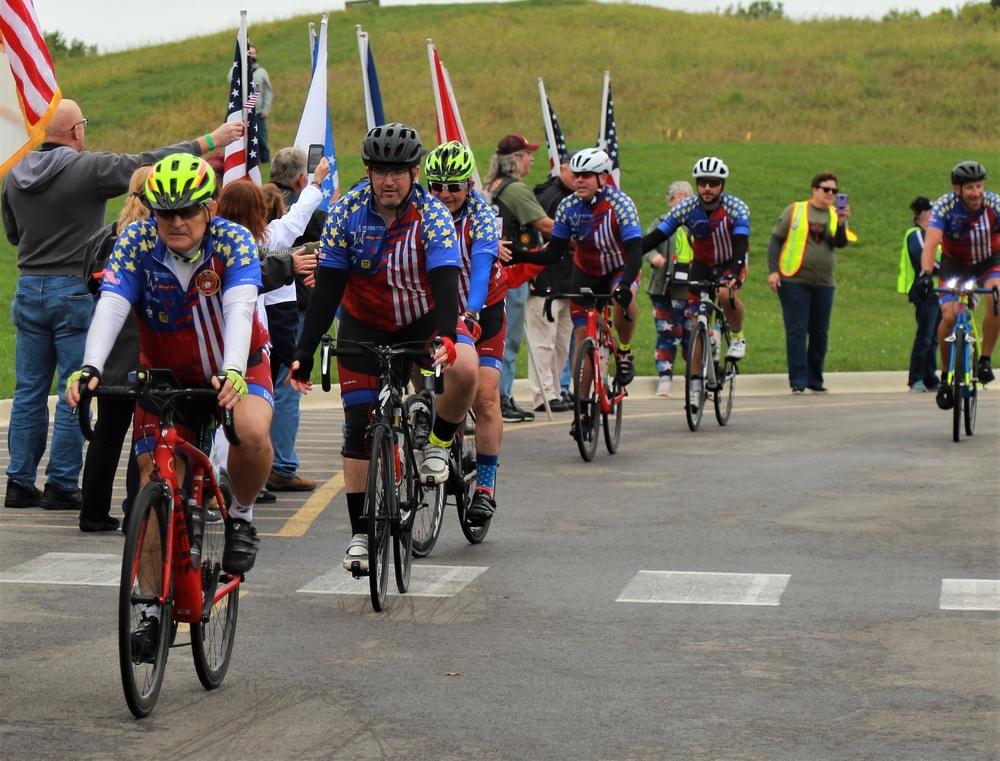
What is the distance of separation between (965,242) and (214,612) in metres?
9.96

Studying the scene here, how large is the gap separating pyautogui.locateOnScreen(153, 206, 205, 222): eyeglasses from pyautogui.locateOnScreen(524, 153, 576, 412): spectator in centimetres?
967

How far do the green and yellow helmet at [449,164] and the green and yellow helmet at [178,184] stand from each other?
10.7 feet

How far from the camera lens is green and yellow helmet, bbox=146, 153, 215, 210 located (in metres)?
6.50

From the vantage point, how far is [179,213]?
656cm

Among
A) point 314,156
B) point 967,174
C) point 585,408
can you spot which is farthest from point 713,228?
point 314,156

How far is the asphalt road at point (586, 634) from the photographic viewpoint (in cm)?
589

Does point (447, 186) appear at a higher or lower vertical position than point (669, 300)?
higher

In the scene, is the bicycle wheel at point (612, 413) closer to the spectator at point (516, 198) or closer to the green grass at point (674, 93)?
the spectator at point (516, 198)

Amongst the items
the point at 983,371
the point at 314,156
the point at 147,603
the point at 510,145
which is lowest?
the point at 983,371

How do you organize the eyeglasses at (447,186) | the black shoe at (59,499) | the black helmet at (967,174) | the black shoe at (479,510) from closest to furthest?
1. the black shoe at (479,510)
2. the eyeglasses at (447,186)
3. the black shoe at (59,499)
4. the black helmet at (967,174)

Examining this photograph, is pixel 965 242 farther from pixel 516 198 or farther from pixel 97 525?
pixel 97 525

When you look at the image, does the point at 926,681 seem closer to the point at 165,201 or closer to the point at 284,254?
the point at 165,201

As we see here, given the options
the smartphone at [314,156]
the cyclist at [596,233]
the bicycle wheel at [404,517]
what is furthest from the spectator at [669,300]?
the bicycle wheel at [404,517]

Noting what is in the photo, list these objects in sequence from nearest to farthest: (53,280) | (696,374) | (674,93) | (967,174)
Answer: (53,280) < (967,174) < (696,374) < (674,93)
